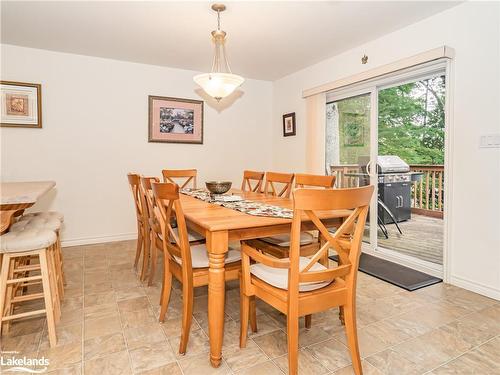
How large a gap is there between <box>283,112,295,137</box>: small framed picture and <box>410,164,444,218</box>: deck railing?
168cm

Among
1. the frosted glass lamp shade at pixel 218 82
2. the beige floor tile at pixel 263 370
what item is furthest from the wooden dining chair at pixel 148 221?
the beige floor tile at pixel 263 370

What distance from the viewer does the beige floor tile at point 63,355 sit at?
1589mm

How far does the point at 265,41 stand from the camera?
3.32 m

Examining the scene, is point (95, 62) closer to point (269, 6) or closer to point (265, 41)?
point (265, 41)

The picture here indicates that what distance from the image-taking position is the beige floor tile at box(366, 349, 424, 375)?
1.54 meters

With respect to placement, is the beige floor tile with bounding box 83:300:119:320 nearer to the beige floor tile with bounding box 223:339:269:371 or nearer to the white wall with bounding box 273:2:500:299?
the beige floor tile with bounding box 223:339:269:371

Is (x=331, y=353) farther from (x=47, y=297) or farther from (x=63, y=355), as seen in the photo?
(x=47, y=297)

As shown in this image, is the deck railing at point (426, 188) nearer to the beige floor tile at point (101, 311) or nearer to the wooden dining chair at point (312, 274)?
the wooden dining chair at point (312, 274)

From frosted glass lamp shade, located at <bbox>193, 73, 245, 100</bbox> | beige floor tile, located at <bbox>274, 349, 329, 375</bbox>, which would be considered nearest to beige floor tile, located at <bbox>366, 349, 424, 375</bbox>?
beige floor tile, located at <bbox>274, 349, 329, 375</bbox>

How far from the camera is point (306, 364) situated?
1599 mm

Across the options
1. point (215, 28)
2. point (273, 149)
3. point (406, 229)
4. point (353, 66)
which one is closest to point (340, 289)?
point (215, 28)

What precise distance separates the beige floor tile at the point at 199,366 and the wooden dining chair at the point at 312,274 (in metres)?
0.37

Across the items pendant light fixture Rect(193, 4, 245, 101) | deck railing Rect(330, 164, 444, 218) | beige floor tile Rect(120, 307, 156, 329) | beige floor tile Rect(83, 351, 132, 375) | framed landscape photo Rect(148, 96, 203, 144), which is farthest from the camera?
framed landscape photo Rect(148, 96, 203, 144)

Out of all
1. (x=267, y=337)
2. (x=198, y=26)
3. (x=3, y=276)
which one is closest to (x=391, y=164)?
(x=198, y=26)
